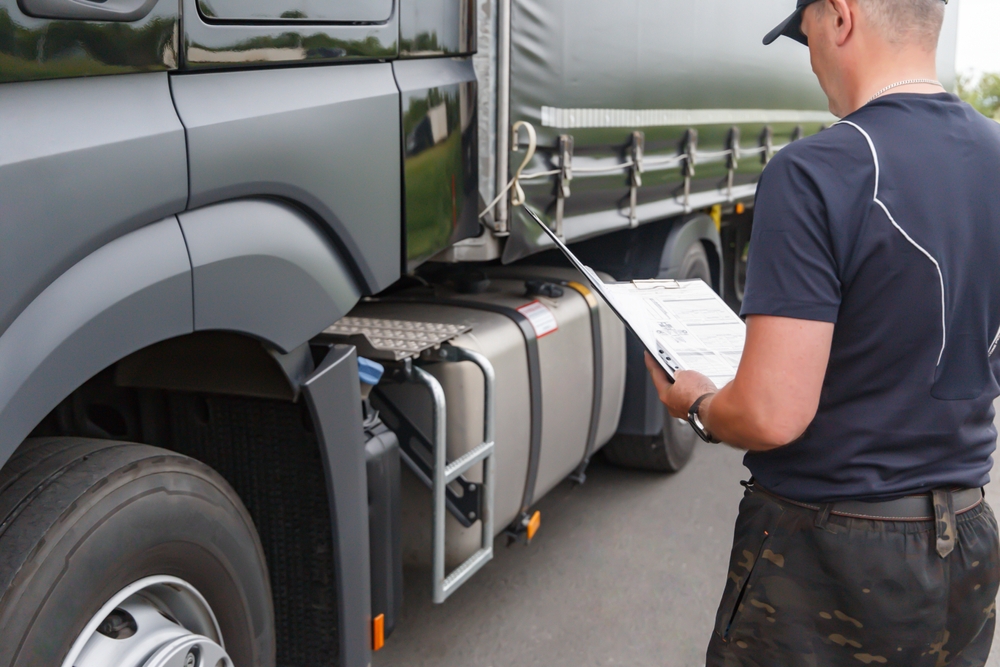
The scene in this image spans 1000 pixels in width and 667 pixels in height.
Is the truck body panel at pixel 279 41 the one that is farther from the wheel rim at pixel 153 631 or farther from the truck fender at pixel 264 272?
the wheel rim at pixel 153 631

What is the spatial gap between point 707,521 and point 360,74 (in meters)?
3.03

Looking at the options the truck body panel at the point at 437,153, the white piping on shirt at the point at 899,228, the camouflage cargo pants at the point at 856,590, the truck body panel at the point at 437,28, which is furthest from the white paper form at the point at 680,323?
the truck body panel at the point at 437,28

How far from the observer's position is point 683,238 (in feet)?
16.0

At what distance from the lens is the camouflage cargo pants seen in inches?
69.9

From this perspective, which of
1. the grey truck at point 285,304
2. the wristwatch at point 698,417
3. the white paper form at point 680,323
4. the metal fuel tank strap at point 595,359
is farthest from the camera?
the metal fuel tank strap at point 595,359

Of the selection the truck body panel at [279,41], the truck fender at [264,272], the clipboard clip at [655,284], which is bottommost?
the clipboard clip at [655,284]

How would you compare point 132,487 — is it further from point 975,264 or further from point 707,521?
point 707,521

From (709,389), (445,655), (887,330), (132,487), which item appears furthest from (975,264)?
(445,655)

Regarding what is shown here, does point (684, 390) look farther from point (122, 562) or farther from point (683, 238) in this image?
point (683, 238)

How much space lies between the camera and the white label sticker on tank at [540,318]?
351cm

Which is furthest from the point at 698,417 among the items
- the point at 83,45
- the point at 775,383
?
the point at 83,45

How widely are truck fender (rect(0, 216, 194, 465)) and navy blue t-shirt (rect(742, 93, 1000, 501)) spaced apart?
940mm

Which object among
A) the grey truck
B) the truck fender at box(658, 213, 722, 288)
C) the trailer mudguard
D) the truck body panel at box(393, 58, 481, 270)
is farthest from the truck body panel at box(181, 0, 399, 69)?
the truck fender at box(658, 213, 722, 288)

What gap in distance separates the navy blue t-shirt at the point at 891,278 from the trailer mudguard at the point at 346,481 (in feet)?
3.06
